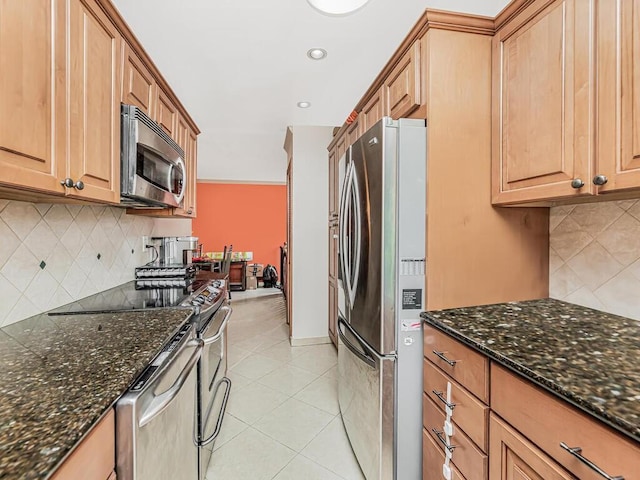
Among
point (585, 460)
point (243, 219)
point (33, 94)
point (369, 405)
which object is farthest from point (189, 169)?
point (243, 219)

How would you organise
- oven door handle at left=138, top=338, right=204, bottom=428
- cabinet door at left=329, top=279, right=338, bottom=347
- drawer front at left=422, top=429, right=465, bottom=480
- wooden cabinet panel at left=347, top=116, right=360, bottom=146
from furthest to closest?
cabinet door at left=329, top=279, right=338, bottom=347 → wooden cabinet panel at left=347, top=116, right=360, bottom=146 → drawer front at left=422, top=429, right=465, bottom=480 → oven door handle at left=138, top=338, right=204, bottom=428

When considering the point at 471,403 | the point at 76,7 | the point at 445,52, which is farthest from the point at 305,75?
the point at 471,403

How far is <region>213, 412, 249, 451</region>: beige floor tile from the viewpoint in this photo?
1.78m

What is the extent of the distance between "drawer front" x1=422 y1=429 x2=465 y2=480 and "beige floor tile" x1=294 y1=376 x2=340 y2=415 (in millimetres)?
879

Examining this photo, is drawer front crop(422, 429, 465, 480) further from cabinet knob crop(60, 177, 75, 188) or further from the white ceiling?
the white ceiling

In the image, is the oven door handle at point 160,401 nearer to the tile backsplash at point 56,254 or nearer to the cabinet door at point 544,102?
the tile backsplash at point 56,254

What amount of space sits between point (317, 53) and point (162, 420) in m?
2.05

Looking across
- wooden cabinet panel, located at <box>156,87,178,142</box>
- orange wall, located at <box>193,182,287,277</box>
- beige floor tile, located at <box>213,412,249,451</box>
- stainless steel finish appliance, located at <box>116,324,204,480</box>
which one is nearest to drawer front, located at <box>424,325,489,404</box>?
stainless steel finish appliance, located at <box>116,324,204,480</box>

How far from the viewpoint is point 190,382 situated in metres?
1.20

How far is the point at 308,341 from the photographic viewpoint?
330cm

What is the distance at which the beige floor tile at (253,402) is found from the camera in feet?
6.69

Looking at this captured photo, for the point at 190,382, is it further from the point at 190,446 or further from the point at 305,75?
the point at 305,75

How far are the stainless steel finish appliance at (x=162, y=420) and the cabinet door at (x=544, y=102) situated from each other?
1.46 m

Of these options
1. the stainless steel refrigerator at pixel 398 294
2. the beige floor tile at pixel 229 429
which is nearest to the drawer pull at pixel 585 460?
the stainless steel refrigerator at pixel 398 294
